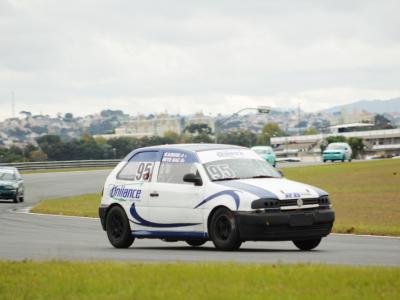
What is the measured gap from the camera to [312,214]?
15.7 m

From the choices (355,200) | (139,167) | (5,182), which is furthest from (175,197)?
(5,182)

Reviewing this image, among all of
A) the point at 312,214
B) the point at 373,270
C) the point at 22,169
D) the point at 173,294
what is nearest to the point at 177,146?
the point at 312,214

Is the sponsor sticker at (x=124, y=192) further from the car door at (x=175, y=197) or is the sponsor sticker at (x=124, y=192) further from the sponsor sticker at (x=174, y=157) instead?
the sponsor sticker at (x=174, y=157)

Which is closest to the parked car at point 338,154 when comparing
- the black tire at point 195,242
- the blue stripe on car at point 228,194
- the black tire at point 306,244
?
the black tire at point 195,242

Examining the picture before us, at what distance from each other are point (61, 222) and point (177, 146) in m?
10.8

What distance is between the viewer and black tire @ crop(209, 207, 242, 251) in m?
15.6

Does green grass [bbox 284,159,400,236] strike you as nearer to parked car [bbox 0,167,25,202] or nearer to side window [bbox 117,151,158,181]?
side window [bbox 117,151,158,181]

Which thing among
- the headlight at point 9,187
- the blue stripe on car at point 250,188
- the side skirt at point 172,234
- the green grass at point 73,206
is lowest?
the green grass at point 73,206

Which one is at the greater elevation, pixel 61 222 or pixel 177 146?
pixel 177 146

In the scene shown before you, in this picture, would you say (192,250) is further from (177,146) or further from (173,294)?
(173,294)

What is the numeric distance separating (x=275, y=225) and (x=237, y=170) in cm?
160

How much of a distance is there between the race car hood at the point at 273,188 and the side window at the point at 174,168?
0.90 m

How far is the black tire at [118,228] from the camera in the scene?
17.7m

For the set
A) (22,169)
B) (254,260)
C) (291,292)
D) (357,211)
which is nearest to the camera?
(291,292)
